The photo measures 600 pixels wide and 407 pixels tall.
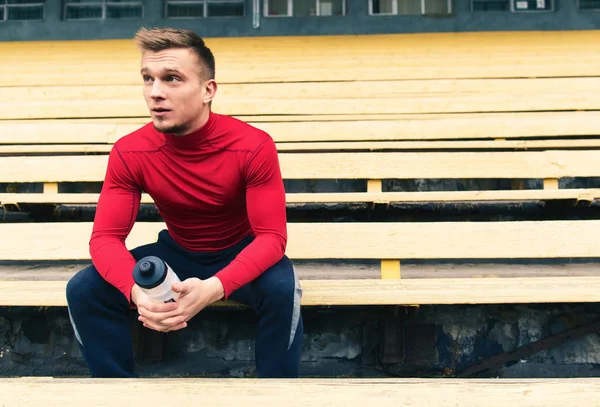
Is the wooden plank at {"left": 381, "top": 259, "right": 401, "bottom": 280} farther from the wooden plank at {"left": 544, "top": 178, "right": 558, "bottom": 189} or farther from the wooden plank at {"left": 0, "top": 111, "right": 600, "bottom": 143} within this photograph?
the wooden plank at {"left": 0, "top": 111, "right": 600, "bottom": 143}

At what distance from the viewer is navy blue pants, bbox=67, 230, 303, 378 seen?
3.44 feet

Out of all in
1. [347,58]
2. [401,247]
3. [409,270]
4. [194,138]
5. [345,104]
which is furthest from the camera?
[347,58]

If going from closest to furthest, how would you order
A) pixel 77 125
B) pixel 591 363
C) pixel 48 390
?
pixel 48 390 < pixel 591 363 < pixel 77 125

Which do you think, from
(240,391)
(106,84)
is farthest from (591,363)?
(106,84)

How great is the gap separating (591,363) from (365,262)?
0.77m

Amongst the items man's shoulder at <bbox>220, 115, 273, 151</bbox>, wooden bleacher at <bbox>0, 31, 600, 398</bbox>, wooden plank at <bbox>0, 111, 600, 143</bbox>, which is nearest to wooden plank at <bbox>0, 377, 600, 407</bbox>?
wooden bleacher at <bbox>0, 31, 600, 398</bbox>

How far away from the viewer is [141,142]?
1.18m

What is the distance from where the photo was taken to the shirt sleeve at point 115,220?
1.05 m

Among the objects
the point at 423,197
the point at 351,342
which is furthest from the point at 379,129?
the point at 351,342

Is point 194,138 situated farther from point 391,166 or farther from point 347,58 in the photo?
Result: point 347,58

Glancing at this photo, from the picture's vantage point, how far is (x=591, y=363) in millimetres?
1456

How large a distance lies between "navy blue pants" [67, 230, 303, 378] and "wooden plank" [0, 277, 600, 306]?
0.18 meters

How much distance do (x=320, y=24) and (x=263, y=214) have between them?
3546mm

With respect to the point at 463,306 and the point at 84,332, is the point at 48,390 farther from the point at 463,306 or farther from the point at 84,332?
the point at 463,306
